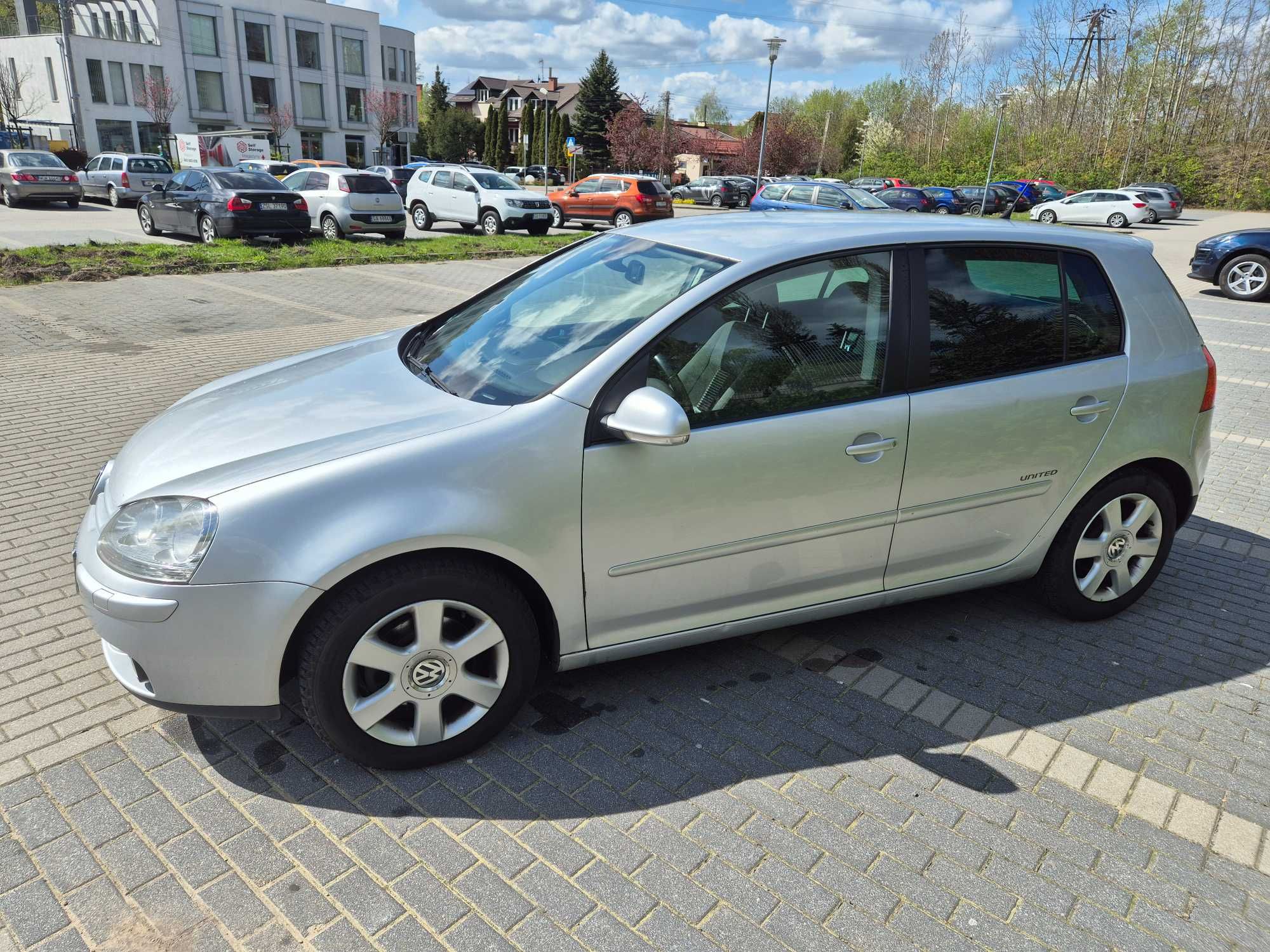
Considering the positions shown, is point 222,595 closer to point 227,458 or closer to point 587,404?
point 227,458

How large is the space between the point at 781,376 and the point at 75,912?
2606 mm

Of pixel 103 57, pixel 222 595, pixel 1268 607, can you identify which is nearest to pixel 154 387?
pixel 222 595

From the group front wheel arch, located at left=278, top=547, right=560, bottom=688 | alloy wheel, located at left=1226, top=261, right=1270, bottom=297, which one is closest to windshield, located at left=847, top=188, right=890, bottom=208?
alloy wheel, located at left=1226, top=261, right=1270, bottom=297

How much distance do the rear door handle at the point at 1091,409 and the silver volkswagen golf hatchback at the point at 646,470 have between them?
2 cm

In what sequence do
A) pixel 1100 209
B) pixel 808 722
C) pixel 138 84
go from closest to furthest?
pixel 808 722, pixel 1100 209, pixel 138 84

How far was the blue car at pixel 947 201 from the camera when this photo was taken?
122 feet

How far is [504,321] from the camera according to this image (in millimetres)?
3531

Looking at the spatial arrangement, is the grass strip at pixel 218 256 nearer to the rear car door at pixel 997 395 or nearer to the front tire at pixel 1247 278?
the front tire at pixel 1247 278

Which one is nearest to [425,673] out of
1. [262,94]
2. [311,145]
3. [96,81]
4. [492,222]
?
[492,222]

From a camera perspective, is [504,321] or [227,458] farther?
[504,321]

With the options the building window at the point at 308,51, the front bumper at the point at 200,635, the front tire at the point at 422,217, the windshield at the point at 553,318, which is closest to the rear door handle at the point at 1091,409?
the windshield at the point at 553,318

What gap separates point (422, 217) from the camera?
24.0m

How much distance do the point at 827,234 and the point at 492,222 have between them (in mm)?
20799

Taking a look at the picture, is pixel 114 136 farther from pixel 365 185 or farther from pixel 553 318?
pixel 553 318
